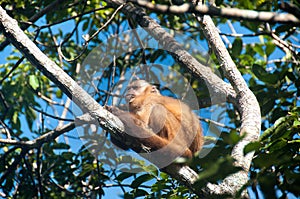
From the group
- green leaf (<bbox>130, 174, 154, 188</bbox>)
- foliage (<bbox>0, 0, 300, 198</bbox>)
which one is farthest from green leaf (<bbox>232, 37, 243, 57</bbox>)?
green leaf (<bbox>130, 174, 154, 188</bbox>)

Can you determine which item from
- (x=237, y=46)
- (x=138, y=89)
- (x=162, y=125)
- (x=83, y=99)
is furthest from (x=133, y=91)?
(x=83, y=99)

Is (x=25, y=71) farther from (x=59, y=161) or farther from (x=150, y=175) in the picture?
(x=150, y=175)

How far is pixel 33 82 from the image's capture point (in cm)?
699

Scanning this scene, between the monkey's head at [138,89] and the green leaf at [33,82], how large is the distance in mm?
1580

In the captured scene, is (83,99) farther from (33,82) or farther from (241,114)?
(33,82)

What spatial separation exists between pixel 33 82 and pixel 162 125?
2738 mm

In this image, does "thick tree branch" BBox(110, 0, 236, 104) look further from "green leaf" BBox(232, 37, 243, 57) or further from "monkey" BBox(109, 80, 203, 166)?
"green leaf" BBox(232, 37, 243, 57)

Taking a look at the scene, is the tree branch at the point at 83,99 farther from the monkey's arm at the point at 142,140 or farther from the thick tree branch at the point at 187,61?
the thick tree branch at the point at 187,61

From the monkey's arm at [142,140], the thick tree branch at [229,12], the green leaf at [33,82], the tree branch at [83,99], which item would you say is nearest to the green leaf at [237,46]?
the monkey's arm at [142,140]

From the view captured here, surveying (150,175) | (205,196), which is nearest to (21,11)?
(150,175)

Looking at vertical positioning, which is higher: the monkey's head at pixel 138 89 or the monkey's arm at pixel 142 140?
the monkey's head at pixel 138 89

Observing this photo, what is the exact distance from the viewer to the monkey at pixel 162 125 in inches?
187

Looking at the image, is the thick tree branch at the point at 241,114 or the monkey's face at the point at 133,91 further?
the monkey's face at the point at 133,91

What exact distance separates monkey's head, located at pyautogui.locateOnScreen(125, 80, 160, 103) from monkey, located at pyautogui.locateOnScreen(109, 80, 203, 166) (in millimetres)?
52
